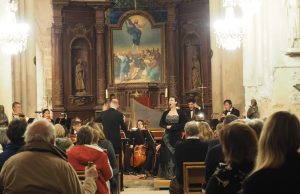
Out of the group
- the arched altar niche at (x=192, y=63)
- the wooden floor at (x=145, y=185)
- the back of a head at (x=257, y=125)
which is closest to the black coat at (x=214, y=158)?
the back of a head at (x=257, y=125)

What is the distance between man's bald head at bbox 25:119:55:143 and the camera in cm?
480

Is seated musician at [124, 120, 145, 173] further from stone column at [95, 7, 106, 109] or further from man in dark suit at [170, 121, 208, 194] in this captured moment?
stone column at [95, 7, 106, 109]

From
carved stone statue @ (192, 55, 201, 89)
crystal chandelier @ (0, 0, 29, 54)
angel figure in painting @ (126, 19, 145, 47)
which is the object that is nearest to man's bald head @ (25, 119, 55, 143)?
crystal chandelier @ (0, 0, 29, 54)

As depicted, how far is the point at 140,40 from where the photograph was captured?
1000 inches

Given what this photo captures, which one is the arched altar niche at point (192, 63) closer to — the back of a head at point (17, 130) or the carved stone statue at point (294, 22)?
the carved stone statue at point (294, 22)

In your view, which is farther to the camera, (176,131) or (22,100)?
(22,100)

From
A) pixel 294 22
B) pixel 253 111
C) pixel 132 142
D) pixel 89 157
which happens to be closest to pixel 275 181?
pixel 89 157

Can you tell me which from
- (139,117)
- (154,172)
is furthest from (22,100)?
(139,117)

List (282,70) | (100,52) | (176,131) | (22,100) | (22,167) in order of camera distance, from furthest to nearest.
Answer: (100,52)
(22,100)
(176,131)
(282,70)
(22,167)

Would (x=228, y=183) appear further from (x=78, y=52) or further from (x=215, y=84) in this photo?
(x=78, y=52)

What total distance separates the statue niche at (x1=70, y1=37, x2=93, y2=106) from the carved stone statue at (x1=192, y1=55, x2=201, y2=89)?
394 cm

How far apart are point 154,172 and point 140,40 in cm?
1058

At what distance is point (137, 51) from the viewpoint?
83.3 feet

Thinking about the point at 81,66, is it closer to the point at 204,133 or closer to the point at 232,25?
the point at 232,25
